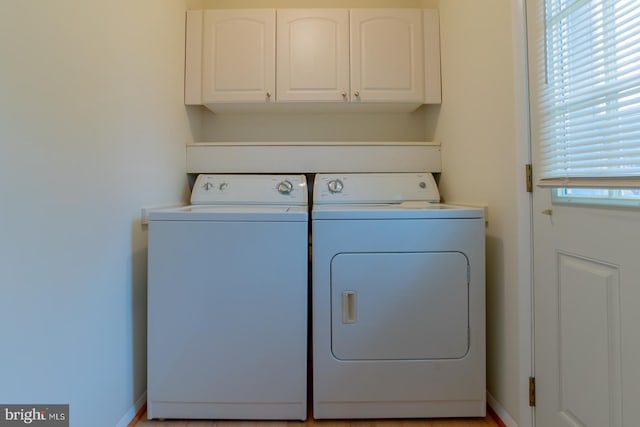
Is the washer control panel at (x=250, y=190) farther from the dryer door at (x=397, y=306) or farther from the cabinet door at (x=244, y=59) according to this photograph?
the dryer door at (x=397, y=306)

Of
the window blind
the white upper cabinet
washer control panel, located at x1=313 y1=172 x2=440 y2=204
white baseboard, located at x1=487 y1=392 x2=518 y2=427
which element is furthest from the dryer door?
the white upper cabinet

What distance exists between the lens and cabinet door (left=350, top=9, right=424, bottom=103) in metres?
2.02

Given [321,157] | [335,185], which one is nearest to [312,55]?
[321,157]

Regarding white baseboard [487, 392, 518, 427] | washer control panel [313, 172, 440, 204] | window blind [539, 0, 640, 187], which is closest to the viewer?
window blind [539, 0, 640, 187]

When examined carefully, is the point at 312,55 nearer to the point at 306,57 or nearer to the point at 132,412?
the point at 306,57

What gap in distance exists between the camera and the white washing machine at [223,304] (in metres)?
1.37

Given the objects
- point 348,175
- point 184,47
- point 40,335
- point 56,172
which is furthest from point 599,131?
point 184,47

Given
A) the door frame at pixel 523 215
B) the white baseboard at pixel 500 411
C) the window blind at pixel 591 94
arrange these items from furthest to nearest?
1. the white baseboard at pixel 500 411
2. the door frame at pixel 523 215
3. the window blind at pixel 591 94

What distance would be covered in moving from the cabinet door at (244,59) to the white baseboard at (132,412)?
66.1 inches

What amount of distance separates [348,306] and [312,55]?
1.55 m

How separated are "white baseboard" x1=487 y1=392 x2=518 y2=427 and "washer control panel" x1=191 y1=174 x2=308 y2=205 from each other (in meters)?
1.37

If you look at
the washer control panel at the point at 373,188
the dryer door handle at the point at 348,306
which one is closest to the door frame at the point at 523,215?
the dryer door handle at the point at 348,306

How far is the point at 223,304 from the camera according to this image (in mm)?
1368

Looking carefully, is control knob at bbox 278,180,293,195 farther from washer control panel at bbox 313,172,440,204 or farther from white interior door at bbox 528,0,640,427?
white interior door at bbox 528,0,640,427
